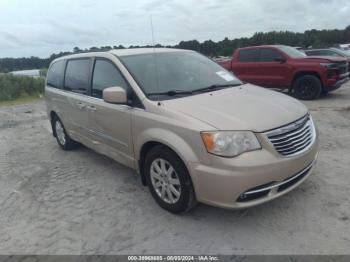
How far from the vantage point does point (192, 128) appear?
303 cm

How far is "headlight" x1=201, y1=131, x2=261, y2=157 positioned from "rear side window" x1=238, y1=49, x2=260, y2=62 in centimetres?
881

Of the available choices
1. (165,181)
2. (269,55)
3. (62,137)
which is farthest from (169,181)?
(269,55)

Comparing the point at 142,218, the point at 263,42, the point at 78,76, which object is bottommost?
the point at 142,218

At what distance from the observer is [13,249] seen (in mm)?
3131

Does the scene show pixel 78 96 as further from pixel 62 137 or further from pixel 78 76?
pixel 62 137

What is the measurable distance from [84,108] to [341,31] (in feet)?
208

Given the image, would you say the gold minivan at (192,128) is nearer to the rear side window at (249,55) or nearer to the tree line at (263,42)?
the rear side window at (249,55)

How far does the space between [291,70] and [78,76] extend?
736 centimetres

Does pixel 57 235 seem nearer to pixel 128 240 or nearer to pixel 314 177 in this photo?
pixel 128 240

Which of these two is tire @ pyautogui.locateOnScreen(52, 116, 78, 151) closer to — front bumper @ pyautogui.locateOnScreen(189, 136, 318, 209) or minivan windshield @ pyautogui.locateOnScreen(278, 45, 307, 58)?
front bumper @ pyautogui.locateOnScreen(189, 136, 318, 209)

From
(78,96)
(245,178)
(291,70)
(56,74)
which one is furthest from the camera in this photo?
(291,70)

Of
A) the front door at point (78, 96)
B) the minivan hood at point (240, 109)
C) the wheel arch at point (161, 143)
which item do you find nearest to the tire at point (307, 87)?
the minivan hood at point (240, 109)

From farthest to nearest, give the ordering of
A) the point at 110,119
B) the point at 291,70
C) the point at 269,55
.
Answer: the point at 269,55
the point at 291,70
the point at 110,119

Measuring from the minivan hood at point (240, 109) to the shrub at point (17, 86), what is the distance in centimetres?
1729
